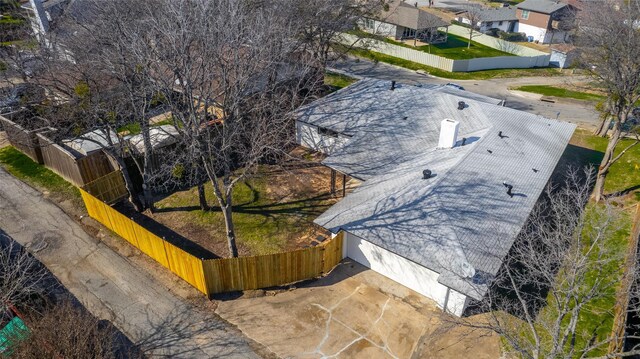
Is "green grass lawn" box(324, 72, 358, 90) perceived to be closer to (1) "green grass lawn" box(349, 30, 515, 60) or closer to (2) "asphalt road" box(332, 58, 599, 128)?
(2) "asphalt road" box(332, 58, 599, 128)

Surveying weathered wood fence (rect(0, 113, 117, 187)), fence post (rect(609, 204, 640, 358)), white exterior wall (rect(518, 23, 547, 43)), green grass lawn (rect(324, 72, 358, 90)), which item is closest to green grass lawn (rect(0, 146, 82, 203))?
weathered wood fence (rect(0, 113, 117, 187))

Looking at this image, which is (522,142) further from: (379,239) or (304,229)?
(304,229)

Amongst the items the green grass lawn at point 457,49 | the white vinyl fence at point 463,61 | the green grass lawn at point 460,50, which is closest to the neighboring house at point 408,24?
the green grass lawn at point 457,49

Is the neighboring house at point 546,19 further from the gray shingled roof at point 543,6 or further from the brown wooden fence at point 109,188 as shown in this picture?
the brown wooden fence at point 109,188

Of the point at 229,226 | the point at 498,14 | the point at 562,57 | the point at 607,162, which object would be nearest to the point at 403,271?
the point at 229,226

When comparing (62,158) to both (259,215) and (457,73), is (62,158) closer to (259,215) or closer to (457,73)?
(259,215)
